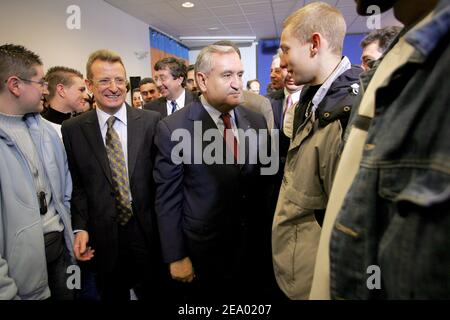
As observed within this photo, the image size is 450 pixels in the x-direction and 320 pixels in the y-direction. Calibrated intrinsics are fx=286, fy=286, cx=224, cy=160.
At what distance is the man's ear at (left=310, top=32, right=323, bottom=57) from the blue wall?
8.72m

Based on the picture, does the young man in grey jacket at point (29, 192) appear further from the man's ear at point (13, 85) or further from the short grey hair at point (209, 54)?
the short grey hair at point (209, 54)

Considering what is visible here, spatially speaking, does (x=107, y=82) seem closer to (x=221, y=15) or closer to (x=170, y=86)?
(x=170, y=86)

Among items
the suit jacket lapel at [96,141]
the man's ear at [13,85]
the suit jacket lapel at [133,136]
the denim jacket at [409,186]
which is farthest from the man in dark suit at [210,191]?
the denim jacket at [409,186]

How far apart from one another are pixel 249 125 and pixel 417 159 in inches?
48.5

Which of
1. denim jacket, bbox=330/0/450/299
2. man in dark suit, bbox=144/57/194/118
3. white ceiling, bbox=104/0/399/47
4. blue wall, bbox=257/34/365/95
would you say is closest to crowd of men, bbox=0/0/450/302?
denim jacket, bbox=330/0/450/299

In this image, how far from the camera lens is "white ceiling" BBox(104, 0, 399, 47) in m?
5.42

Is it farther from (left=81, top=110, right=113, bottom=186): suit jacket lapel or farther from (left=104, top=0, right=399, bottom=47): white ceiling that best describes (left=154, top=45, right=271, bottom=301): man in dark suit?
(left=104, top=0, right=399, bottom=47): white ceiling

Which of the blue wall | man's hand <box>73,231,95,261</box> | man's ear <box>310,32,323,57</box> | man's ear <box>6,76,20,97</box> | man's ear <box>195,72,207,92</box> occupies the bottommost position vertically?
man's hand <box>73,231,95,261</box>

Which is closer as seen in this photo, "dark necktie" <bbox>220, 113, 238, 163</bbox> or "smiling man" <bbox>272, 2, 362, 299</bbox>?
"smiling man" <bbox>272, 2, 362, 299</bbox>

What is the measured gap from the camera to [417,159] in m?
0.47

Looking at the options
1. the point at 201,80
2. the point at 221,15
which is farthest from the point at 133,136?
the point at 221,15

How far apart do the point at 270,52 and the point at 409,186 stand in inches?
386

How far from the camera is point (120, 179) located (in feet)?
5.21

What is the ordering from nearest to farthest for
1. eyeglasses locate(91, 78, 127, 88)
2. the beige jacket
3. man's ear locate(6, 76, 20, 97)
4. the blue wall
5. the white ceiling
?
the beige jacket → man's ear locate(6, 76, 20, 97) → eyeglasses locate(91, 78, 127, 88) → the white ceiling → the blue wall
